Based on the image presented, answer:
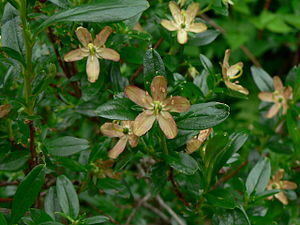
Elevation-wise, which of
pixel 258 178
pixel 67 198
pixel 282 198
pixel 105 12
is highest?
pixel 105 12

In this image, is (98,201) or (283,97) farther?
(98,201)

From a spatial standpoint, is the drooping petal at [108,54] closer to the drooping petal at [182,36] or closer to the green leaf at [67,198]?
the drooping petal at [182,36]

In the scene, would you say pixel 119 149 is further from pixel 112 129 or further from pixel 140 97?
pixel 140 97

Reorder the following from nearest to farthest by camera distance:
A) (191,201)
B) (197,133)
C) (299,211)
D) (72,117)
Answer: (197,133)
(191,201)
(72,117)
(299,211)

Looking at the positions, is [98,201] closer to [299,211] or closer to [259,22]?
[299,211]

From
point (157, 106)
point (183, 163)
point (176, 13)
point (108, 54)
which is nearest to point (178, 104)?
point (157, 106)

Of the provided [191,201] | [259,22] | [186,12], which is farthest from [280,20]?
[191,201]

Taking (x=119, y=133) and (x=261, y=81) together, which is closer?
(x=119, y=133)
